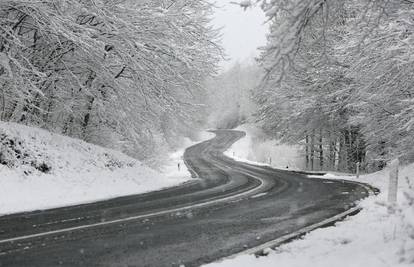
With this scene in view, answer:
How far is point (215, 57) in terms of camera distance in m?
20.9

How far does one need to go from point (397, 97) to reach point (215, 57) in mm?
7520

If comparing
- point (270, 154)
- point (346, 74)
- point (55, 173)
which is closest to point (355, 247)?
point (55, 173)

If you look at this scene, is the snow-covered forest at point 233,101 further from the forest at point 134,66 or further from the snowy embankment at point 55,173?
the snowy embankment at point 55,173

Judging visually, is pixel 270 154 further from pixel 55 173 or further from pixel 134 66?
pixel 55 173

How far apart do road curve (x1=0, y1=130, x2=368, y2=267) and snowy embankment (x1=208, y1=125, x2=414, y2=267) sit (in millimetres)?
683

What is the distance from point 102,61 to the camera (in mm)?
16594

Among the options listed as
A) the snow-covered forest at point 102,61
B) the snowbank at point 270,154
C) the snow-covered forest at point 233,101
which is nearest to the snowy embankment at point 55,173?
the snow-covered forest at point 102,61

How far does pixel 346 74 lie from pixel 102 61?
9.98 meters

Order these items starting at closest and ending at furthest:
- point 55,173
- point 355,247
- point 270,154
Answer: point 355,247 < point 55,173 < point 270,154

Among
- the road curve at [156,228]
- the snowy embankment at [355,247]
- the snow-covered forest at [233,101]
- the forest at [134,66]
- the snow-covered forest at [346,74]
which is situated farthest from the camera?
the snow-covered forest at [233,101]

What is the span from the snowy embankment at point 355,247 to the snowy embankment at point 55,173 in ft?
22.3

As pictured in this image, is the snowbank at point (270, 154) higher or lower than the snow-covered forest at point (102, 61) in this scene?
lower

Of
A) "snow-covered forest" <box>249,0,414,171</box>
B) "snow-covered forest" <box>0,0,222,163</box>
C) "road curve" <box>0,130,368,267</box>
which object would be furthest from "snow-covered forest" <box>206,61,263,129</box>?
"road curve" <box>0,130,368,267</box>

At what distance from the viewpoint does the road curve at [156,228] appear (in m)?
6.56
